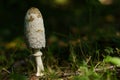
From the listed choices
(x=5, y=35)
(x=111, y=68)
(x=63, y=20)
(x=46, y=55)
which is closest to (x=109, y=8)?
(x=63, y=20)

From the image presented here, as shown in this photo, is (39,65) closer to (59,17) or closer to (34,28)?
(34,28)

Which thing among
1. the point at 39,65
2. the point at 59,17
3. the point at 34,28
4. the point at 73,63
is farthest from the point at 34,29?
the point at 59,17

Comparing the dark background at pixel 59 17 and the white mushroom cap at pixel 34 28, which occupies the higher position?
the dark background at pixel 59 17

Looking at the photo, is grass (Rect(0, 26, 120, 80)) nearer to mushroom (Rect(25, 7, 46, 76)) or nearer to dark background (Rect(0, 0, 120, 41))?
mushroom (Rect(25, 7, 46, 76))

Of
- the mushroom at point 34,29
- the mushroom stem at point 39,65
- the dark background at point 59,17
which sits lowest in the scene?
the mushroom stem at point 39,65

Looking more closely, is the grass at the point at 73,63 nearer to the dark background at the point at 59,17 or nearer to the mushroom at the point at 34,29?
the mushroom at the point at 34,29

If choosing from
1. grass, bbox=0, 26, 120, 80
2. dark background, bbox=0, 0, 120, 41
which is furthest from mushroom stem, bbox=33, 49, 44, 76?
dark background, bbox=0, 0, 120, 41

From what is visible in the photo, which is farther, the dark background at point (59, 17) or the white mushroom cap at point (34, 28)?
the dark background at point (59, 17)

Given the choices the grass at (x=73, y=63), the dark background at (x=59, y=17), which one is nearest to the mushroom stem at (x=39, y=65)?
the grass at (x=73, y=63)

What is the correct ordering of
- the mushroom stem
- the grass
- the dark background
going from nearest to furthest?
1. the grass
2. the mushroom stem
3. the dark background
